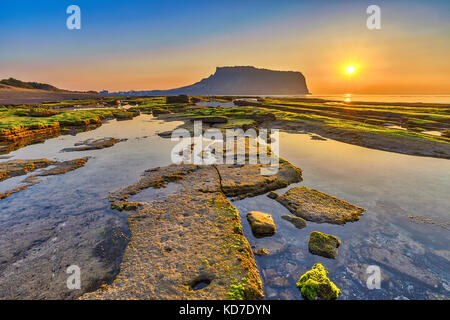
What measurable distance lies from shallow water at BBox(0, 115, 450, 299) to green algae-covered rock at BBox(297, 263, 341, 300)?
1.01 feet

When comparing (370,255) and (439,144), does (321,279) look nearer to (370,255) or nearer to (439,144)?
(370,255)

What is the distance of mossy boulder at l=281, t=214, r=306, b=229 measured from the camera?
914 centimetres

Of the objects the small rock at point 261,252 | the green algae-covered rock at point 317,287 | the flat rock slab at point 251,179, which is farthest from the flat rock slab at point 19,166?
the green algae-covered rock at point 317,287

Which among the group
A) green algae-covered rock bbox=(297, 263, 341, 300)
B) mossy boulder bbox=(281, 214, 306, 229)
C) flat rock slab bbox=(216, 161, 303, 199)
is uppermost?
flat rock slab bbox=(216, 161, 303, 199)

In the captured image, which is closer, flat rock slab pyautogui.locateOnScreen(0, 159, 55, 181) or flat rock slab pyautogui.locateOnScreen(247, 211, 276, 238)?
flat rock slab pyautogui.locateOnScreen(247, 211, 276, 238)

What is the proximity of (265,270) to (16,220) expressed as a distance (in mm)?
11815

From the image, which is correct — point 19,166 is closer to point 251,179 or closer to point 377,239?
point 251,179

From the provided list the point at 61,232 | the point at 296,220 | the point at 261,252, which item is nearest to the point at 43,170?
the point at 61,232

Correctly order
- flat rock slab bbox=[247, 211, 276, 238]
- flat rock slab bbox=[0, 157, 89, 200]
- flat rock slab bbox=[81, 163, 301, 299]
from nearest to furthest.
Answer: flat rock slab bbox=[81, 163, 301, 299] → flat rock slab bbox=[247, 211, 276, 238] → flat rock slab bbox=[0, 157, 89, 200]

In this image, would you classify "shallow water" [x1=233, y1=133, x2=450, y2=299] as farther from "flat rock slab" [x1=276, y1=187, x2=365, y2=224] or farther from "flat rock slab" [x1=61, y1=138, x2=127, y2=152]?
"flat rock slab" [x1=61, y1=138, x2=127, y2=152]

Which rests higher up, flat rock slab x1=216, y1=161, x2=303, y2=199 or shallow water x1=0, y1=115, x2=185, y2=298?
flat rock slab x1=216, y1=161, x2=303, y2=199

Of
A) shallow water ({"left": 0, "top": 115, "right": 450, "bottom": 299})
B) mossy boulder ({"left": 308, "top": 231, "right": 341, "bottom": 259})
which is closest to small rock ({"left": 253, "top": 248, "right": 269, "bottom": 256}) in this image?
shallow water ({"left": 0, "top": 115, "right": 450, "bottom": 299})
